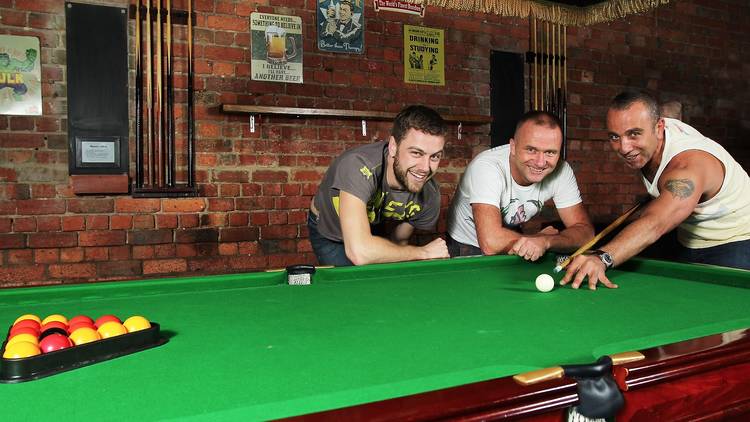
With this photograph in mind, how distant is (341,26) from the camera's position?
3.94 m

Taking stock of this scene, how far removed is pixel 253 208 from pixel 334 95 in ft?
2.87

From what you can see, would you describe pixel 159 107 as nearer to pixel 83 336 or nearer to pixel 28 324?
pixel 28 324

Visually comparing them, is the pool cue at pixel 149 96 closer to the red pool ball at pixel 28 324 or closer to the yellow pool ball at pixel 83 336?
the red pool ball at pixel 28 324

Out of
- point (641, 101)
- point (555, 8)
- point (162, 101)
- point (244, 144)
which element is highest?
point (555, 8)

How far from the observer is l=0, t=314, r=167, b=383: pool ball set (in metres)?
1.03

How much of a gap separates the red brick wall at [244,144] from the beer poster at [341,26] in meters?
0.05

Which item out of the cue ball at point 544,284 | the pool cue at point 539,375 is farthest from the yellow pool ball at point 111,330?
the cue ball at point 544,284

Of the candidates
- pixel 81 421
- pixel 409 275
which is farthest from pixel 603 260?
pixel 81 421

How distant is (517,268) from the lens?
2.36 m

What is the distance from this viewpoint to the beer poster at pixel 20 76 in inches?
126

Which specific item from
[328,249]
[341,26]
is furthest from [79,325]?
[341,26]

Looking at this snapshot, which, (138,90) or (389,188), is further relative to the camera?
(138,90)

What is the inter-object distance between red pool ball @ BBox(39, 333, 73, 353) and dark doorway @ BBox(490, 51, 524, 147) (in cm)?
369

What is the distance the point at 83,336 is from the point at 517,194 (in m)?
2.40
